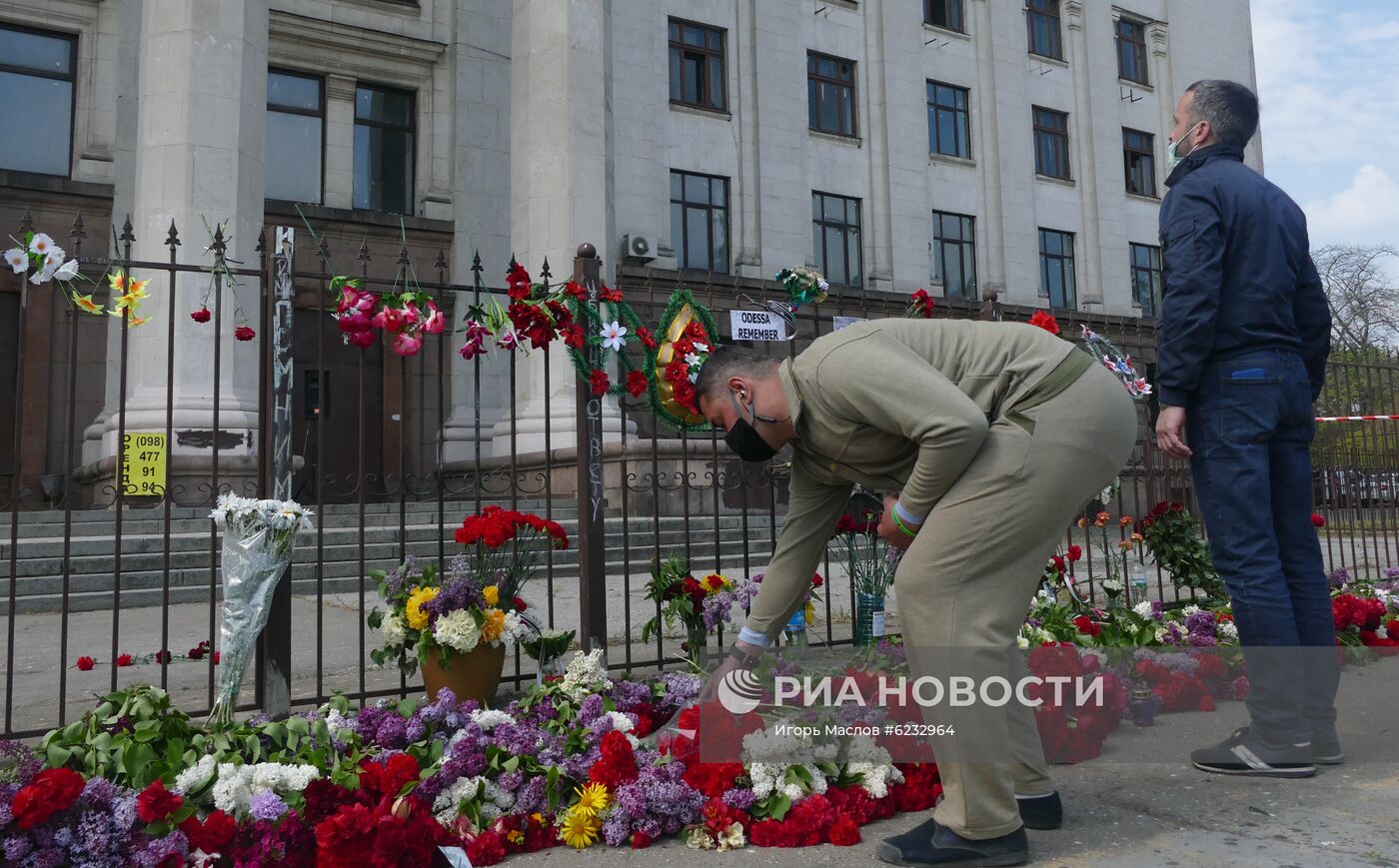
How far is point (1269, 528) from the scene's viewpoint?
352 centimetres

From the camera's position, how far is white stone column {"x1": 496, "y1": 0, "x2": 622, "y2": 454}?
13.6 m

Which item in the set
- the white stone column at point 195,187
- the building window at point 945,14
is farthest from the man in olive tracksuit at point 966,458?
the building window at point 945,14

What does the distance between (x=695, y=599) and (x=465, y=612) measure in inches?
45.3

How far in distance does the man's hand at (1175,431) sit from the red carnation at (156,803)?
3458 millimetres

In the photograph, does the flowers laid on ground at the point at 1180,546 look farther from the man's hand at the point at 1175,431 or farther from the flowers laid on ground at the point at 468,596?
the flowers laid on ground at the point at 468,596

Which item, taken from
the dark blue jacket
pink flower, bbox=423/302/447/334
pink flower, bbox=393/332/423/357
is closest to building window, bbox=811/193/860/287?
pink flower, bbox=423/302/447/334

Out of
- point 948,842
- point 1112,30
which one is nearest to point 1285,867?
point 948,842

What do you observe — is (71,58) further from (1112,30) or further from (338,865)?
(1112,30)

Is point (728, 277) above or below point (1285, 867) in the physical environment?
above

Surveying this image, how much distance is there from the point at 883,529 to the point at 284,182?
16.3 m

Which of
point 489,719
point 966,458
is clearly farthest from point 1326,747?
point 489,719

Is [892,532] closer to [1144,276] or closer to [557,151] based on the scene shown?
[557,151]

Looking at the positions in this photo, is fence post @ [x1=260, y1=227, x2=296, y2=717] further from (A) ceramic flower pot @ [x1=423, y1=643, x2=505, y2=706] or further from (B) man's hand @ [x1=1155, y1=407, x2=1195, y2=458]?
(B) man's hand @ [x1=1155, y1=407, x2=1195, y2=458]

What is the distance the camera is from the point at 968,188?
23688mm
